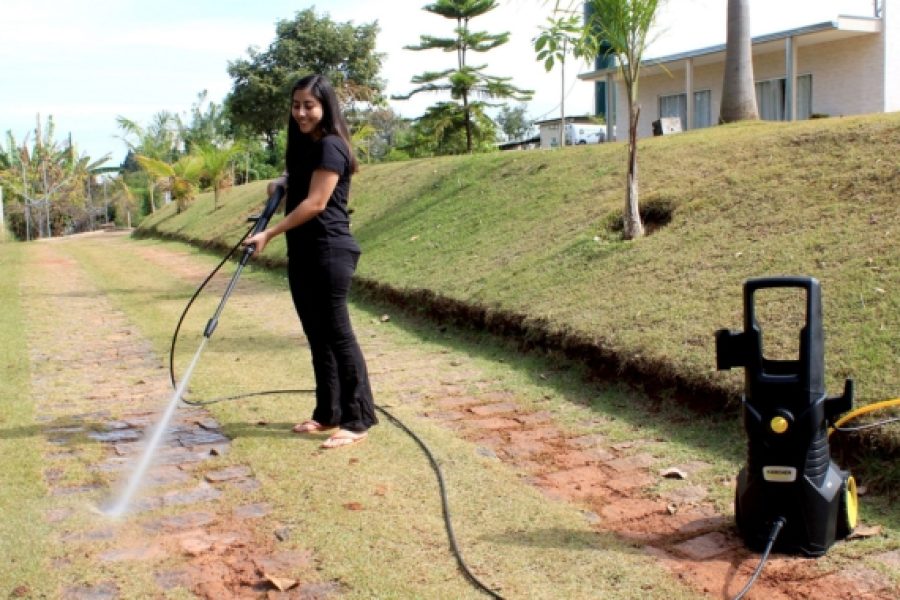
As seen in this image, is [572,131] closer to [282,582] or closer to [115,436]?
[115,436]

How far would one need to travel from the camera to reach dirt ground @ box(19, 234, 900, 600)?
3.15 meters

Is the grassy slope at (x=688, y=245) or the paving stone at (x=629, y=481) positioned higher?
the grassy slope at (x=688, y=245)

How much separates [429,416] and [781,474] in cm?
250

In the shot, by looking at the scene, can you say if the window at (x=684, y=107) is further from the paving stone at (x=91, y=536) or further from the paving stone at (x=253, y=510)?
the paving stone at (x=91, y=536)

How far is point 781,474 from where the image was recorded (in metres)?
3.16

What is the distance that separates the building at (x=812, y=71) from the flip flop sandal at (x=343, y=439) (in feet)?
42.6

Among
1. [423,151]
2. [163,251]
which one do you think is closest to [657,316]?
[163,251]

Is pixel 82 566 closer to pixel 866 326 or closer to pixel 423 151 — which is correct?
pixel 866 326

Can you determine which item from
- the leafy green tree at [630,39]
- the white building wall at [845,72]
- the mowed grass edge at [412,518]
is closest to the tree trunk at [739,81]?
the white building wall at [845,72]

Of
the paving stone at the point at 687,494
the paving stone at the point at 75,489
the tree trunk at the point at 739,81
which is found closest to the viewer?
the paving stone at the point at 687,494

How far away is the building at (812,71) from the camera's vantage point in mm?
17516

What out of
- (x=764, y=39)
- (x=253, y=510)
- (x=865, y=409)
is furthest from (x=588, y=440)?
(x=764, y=39)

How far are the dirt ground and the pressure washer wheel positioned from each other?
0.16 meters

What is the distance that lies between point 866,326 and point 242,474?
10.8 ft
